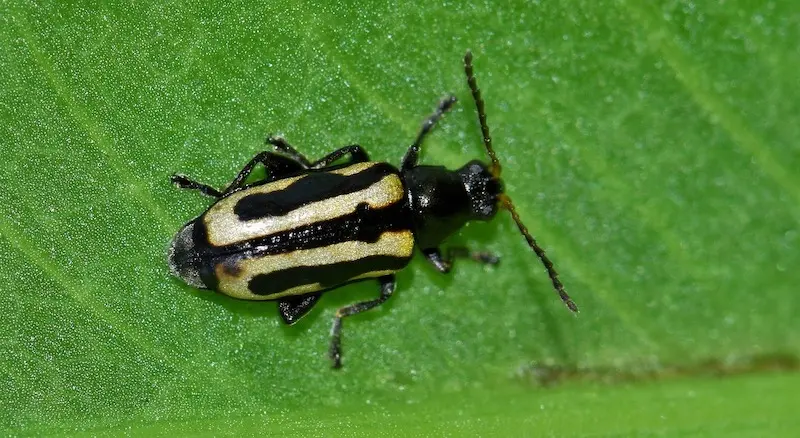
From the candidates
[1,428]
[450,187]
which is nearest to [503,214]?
[450,187]

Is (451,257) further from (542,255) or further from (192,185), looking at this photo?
(192,185)

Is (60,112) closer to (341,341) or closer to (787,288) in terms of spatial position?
(341,341)

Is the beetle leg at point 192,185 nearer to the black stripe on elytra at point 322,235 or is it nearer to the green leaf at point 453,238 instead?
the green leaf at point 453,238

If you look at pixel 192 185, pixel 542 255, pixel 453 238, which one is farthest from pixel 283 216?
pixel 542 255

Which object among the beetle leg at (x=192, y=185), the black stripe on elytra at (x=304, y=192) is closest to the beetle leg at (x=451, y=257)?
the black stripe on elytra at (x=304, y=192)

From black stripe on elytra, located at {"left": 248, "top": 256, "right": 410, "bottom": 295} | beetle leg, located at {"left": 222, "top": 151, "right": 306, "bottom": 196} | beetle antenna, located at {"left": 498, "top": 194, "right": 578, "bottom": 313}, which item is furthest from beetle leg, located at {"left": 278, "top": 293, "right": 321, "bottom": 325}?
beetle antenna, located at {"left": 498, "top": 194, "right": 578, "bottom": 313}

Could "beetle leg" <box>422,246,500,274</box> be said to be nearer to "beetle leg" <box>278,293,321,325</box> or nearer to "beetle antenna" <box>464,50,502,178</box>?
"beetle antenna" <box>464,50,502,178</box>

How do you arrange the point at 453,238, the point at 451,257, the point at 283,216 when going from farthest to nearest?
the point at 453,238
the point at 451,257
the point at 283,216
